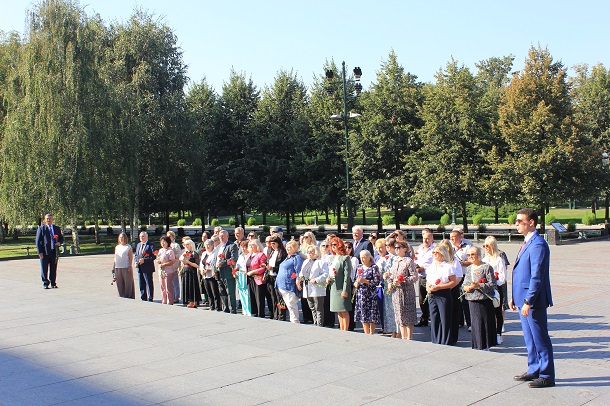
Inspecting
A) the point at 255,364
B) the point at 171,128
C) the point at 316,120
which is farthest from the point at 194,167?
the point at 255,364

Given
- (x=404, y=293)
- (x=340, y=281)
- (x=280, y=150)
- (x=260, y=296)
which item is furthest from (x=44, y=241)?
(x=280, y=150)

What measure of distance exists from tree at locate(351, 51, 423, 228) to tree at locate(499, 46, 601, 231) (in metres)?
6.45

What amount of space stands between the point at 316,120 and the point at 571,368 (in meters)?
33.8

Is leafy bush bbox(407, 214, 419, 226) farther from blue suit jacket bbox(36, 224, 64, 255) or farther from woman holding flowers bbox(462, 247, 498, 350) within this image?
woman holding flowers bbox(462, 247, 498, 350)

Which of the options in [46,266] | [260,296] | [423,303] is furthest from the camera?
[46,266]

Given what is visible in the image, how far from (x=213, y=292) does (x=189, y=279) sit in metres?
0.98

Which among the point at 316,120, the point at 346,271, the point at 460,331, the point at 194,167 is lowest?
the point at 460,331

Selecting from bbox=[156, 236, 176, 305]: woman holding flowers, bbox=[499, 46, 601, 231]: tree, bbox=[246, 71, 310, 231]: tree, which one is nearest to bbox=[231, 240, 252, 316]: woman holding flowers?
bbox=[156, 236, 176, 305]: woman holding flowers

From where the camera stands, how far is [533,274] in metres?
6.44

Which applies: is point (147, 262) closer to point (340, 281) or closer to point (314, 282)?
point (314, 282)

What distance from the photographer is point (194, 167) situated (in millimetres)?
39281

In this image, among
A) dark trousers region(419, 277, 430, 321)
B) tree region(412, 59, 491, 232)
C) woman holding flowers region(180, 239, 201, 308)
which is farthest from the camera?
tree region(412, 59, 491, 232)

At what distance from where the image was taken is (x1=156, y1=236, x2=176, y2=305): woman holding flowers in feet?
45.9

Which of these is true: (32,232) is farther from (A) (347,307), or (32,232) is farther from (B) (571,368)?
(B) (571,368)
